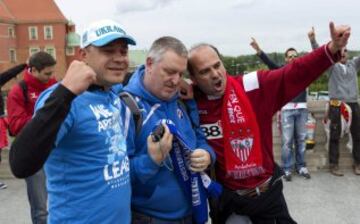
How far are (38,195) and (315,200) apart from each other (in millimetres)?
3699

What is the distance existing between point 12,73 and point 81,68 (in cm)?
432

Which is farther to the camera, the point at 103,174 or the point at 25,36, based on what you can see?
the point at 25,36

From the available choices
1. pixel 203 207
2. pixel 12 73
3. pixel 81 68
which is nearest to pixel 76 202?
pixel 81 68

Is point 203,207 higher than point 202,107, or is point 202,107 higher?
point 202,107

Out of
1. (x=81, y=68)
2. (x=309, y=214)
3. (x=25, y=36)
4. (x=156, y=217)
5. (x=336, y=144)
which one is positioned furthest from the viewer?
(x=25, y=36)

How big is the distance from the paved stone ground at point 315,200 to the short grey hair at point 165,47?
3.66 m

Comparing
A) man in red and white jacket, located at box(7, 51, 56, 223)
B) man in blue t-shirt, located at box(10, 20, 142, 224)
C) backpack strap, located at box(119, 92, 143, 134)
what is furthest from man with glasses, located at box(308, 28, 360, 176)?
man in blue t-shirt, located at box(10, 20, 142, 224)

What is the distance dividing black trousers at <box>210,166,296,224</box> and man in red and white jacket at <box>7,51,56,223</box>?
90.4 inches

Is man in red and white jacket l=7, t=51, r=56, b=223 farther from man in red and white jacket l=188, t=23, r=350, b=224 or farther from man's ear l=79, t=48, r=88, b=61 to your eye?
man's ear l=79, t=48, r=88, b=61

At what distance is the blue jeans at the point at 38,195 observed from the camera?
468 cm

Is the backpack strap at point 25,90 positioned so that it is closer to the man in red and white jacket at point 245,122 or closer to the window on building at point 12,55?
the man in red and white jacket at point 245,122

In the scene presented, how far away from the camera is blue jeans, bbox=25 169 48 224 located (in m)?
4.68

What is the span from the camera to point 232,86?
3.01 metres

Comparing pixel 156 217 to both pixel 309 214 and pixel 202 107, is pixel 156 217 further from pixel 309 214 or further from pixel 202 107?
pixel 309 214
